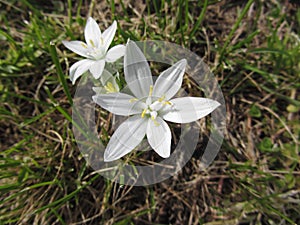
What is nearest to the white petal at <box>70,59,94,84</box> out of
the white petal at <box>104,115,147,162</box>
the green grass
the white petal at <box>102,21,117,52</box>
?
the white petal at <box>102,21,117,52</box>

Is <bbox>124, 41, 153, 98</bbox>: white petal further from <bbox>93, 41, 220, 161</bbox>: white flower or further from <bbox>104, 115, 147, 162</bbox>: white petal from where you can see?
<bbox>104, 115, 147, 162</bbox>: white petal

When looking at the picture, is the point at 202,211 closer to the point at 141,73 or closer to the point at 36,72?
the point at 141,73

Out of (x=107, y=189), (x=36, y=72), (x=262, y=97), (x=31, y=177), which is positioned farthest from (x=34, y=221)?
(x=262, y=97)

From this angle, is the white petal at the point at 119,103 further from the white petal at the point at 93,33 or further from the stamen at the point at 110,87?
the white petal at the point at 93,33

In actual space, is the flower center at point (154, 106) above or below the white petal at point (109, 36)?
below

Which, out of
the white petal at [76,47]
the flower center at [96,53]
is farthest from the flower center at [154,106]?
the white petal at [76,47]

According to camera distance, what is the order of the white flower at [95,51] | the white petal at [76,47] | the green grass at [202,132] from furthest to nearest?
the green grass at [202,132]
the white petal at [76,47]
the white flower at [95,51]

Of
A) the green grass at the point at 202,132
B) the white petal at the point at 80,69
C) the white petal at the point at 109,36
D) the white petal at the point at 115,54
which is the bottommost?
the green grass at the point at 202,132

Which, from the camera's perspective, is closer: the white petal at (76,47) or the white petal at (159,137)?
the white petal at (159,137)
